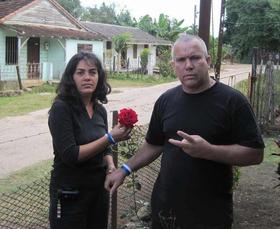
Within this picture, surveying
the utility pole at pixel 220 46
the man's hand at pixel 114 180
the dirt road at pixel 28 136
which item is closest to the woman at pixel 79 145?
the man's hand at pixel 114 180

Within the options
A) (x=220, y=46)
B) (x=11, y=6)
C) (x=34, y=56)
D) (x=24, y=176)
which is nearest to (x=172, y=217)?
(x=24, y=176)

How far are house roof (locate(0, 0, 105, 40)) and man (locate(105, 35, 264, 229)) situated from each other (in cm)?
2367

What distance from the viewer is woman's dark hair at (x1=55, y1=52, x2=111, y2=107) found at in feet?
10.2

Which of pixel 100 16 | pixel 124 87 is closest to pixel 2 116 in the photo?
pixel 124 87

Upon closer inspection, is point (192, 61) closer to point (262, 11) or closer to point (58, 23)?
point (58, 23)

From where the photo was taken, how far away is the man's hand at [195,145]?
2435 millimetres

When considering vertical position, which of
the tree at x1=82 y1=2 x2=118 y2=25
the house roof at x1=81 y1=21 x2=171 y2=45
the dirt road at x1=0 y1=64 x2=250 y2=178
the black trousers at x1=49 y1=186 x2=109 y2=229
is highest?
the tree at x1=82 y1=2 x2=118 y2=25

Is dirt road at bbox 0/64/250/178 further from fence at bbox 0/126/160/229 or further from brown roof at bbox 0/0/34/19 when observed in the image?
brown roof at bbox 0/0/34/19

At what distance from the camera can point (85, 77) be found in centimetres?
316

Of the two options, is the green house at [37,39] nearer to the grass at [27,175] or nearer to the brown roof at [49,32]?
the brown roof at [49,32]

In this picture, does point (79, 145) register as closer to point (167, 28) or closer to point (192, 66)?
point (192, 66)

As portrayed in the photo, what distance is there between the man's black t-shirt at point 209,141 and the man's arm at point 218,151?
44 millimetres

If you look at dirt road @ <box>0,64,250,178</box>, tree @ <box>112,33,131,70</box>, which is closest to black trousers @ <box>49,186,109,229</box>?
dirt road @ <box>0,64,250,178</box>

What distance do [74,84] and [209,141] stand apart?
1.00 meters
